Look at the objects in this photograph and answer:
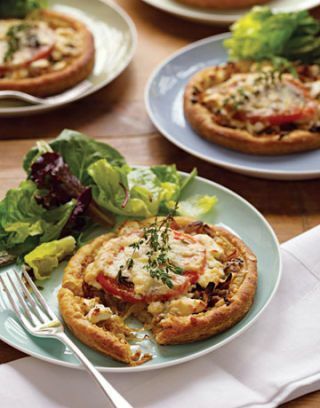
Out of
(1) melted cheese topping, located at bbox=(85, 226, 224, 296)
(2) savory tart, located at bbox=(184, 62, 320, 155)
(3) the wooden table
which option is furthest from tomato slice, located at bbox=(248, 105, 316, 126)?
(1) melted cheese topping, located at bbox=(85, 226, 224, 296)

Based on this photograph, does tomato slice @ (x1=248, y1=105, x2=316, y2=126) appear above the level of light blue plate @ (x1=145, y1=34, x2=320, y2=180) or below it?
above

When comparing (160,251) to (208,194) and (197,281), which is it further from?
(208,194)

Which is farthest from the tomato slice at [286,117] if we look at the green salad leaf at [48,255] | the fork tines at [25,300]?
the fork tines at [25,300]

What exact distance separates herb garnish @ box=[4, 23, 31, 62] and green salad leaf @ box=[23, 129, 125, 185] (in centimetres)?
131

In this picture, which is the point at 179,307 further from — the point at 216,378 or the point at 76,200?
the point at 76,200

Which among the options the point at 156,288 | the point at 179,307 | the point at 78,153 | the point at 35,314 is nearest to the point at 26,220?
the point at 78,153

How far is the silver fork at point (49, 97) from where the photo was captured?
4.98 meters

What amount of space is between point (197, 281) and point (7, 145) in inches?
79.2

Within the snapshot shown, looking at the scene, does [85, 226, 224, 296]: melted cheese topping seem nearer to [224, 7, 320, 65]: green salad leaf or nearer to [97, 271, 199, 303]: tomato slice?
[97, 271, 199, 303]: tomato slice

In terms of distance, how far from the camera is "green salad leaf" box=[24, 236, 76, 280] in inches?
140

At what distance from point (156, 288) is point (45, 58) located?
2.59 meters

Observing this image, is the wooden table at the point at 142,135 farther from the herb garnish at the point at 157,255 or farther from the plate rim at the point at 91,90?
the herb garnish at the point at 157,255

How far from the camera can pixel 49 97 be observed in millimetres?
5133

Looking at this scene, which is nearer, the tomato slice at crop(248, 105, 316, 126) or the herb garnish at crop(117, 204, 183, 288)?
the herb garnish at crop(117, 204, 183, 288)
